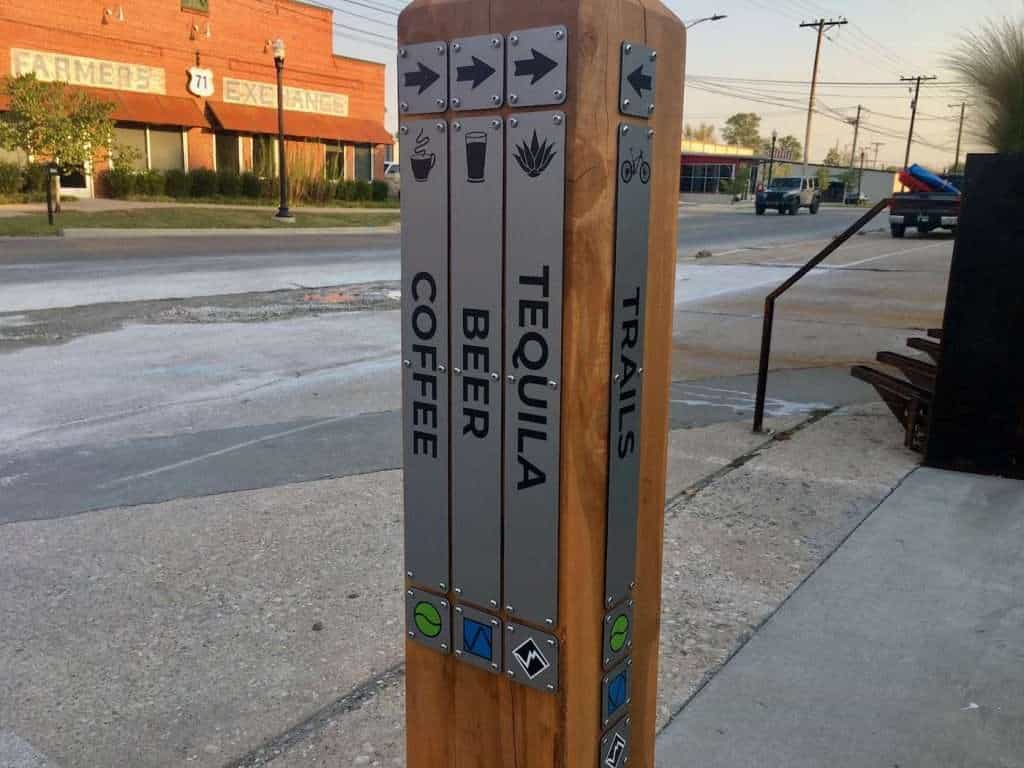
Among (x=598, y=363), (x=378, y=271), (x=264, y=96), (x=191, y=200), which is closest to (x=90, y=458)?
(x=598, y=363)

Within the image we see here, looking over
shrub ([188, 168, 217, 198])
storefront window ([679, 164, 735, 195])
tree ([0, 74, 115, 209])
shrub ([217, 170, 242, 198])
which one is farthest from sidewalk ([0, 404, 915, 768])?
storefront window ([679, 164, 735, 195])

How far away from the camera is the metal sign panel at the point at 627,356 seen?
169 centimetres

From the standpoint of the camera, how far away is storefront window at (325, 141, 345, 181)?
126ft

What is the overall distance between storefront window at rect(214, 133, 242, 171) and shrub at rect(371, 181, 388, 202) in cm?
564

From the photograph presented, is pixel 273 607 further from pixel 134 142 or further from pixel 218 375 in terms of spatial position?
pixel 134 142

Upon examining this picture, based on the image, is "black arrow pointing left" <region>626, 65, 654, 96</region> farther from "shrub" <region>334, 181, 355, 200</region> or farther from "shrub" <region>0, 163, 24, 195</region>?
"shrub" <region>334, 181, 355, 200</region>

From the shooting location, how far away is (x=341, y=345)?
353 inches

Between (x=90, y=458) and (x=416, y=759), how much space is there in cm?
391

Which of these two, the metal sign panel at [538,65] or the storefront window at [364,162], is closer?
the metal sign panel at [538,65]

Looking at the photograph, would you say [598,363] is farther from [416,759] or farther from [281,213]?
[281,213]

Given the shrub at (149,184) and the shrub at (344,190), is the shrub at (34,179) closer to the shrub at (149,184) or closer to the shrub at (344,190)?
the shrub at (149,184)

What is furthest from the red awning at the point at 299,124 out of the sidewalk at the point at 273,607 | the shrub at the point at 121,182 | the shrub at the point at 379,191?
the sidewalk at the point at 273,607

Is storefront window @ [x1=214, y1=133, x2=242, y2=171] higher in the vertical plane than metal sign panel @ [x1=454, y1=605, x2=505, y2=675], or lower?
higher

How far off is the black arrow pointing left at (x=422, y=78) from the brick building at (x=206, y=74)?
3134 cm
